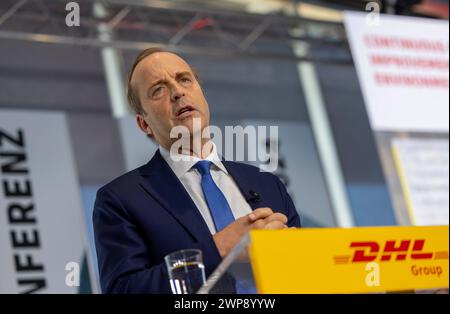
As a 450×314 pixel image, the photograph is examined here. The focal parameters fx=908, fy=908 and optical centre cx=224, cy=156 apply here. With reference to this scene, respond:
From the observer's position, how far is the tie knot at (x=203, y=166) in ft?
7.68

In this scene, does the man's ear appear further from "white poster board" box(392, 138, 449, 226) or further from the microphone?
"white poster board" box(392, 138, 449, 226)

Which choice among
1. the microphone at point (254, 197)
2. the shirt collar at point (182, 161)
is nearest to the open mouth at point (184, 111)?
the shirt collar at point (182, 161)

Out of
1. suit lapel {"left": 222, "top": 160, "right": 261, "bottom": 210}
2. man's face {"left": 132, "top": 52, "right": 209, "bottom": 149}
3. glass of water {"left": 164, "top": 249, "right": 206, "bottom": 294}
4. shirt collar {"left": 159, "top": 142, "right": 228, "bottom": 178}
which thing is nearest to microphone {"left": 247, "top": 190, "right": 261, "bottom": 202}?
suit lapel {"left": 222, "top": 160, "right": 261, "bottom": 210}

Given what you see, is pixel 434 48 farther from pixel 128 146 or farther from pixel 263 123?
pixel 128 146

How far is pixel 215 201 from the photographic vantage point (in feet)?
7.45

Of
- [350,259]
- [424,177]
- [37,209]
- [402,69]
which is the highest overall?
[402,69]

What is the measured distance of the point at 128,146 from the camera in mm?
7449

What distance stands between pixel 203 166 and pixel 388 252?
58cm

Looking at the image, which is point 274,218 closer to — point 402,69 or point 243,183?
point 243,183

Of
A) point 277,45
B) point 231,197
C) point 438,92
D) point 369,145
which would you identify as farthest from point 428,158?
point 231,197

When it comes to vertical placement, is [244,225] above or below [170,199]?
below

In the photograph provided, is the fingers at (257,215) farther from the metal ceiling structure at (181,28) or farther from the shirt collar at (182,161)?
the metal ceiling structure at (181,28)

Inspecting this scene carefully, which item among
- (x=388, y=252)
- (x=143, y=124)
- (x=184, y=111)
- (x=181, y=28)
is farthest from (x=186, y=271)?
(x=181, y=28)

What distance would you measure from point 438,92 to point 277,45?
209 cm
